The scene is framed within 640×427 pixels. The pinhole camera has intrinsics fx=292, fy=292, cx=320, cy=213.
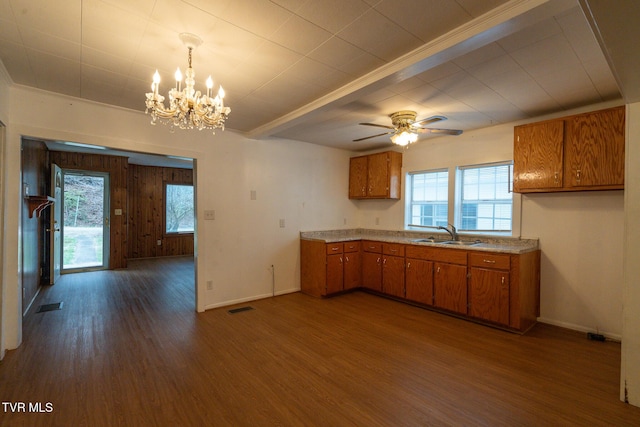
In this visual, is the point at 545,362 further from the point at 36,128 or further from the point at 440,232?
the point at 36,128

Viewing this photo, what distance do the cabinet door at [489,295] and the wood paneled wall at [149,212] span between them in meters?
7.84

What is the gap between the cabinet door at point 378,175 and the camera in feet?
16.4

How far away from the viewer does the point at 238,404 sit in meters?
2.07

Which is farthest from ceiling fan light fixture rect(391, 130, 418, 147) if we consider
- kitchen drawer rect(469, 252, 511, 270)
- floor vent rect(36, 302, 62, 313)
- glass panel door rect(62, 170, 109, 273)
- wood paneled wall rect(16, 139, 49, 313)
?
glass panel door rect(62, 170, 109, 273)

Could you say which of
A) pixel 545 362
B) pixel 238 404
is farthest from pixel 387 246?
pixel 238 404

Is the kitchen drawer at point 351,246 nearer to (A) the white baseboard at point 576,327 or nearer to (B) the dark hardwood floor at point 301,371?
(B) the dark hardwood floor at point 301,371

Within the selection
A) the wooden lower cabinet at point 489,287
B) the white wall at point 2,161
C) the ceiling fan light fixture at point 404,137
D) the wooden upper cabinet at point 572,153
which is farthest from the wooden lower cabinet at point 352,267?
the white wall at point 2,161

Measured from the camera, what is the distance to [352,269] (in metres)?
4.84

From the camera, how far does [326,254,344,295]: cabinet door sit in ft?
14.9

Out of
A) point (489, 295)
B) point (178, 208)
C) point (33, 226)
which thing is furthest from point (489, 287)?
point (178, 208)

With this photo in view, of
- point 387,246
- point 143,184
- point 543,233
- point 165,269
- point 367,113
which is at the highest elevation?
point 367,113

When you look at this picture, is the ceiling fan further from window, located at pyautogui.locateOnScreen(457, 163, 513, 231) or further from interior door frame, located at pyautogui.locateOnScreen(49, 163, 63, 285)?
interior door frame, located at pyautogui.locateOnScreen(49, 163, 63, 285)

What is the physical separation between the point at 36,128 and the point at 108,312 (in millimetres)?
2357

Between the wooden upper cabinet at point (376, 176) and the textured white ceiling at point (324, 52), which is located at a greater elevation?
the textured white ceiling at point (324, 52)
